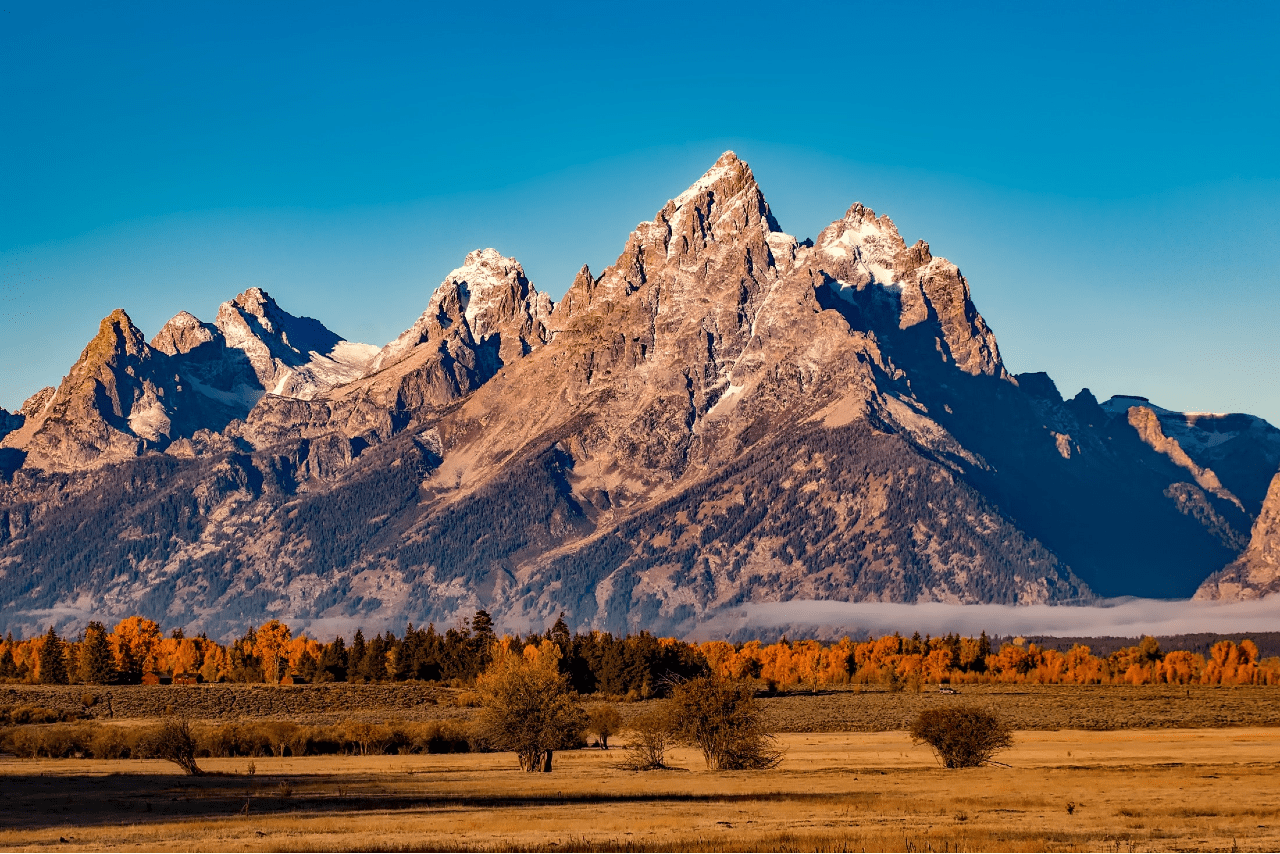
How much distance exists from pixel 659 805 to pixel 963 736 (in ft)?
123

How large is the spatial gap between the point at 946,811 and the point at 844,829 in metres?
10.4

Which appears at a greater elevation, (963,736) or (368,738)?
(368,738)

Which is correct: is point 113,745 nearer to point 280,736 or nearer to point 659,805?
point 280,736

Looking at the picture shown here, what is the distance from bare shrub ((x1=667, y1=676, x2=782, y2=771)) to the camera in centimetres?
11306

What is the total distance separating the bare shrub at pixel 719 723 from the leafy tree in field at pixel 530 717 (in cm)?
1065

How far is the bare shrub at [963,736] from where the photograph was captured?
110625 mm

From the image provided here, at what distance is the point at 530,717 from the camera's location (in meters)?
120

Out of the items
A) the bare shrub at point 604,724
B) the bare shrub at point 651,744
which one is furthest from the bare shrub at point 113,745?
the bare shrub at point 604,724

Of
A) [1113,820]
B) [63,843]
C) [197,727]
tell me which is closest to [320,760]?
[197,727]

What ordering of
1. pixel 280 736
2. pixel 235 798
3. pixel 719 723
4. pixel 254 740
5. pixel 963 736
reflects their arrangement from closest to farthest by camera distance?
pixel 235 798
pixel 963 736
pixel 719 723
pixel 254 740
pixel 280 736

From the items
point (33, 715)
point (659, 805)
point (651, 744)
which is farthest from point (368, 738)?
point (659, 805)

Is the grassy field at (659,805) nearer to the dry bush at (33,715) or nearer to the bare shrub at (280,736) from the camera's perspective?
the bare shrub at (280,736)

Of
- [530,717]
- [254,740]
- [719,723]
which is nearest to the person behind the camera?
[719,723]

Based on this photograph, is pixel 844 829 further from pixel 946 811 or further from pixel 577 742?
pixel 577 742
